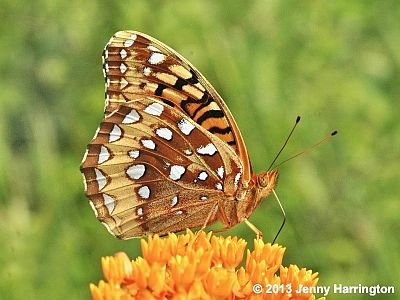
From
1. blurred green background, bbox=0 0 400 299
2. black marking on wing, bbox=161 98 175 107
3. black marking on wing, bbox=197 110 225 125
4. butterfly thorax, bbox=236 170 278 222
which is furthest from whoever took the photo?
blurred green background, bbox=0 0 400 299

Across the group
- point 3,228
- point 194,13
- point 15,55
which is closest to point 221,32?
point 194,13

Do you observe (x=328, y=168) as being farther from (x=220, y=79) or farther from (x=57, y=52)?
(x=57, y=52)

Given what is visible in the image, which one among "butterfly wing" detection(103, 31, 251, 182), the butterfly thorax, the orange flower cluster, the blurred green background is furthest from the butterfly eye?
the blurred green background

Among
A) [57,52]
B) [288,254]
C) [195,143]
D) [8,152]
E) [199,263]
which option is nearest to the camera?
[199,263]

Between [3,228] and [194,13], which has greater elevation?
[194,13]

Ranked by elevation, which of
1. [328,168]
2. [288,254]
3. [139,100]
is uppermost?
[139,100]

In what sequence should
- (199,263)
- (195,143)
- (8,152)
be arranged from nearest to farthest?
(199,263) < (195,143) < (8,152)

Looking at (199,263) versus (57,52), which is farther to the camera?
(57,52)

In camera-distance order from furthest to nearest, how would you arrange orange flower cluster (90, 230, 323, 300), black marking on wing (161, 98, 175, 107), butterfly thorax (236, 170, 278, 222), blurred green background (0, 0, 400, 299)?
blurred green background (0, 0, 400, 299)
black marking on wing (161, 98, 175, 107)
butterfly thorax (236, 170, 278, 222)
orange flower cluster (90, 230, 323, 300)

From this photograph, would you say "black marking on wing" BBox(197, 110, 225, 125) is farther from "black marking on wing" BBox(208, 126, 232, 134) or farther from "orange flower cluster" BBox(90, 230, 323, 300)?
"orange flower cluster" BBox(90, 230, 323, 300)
